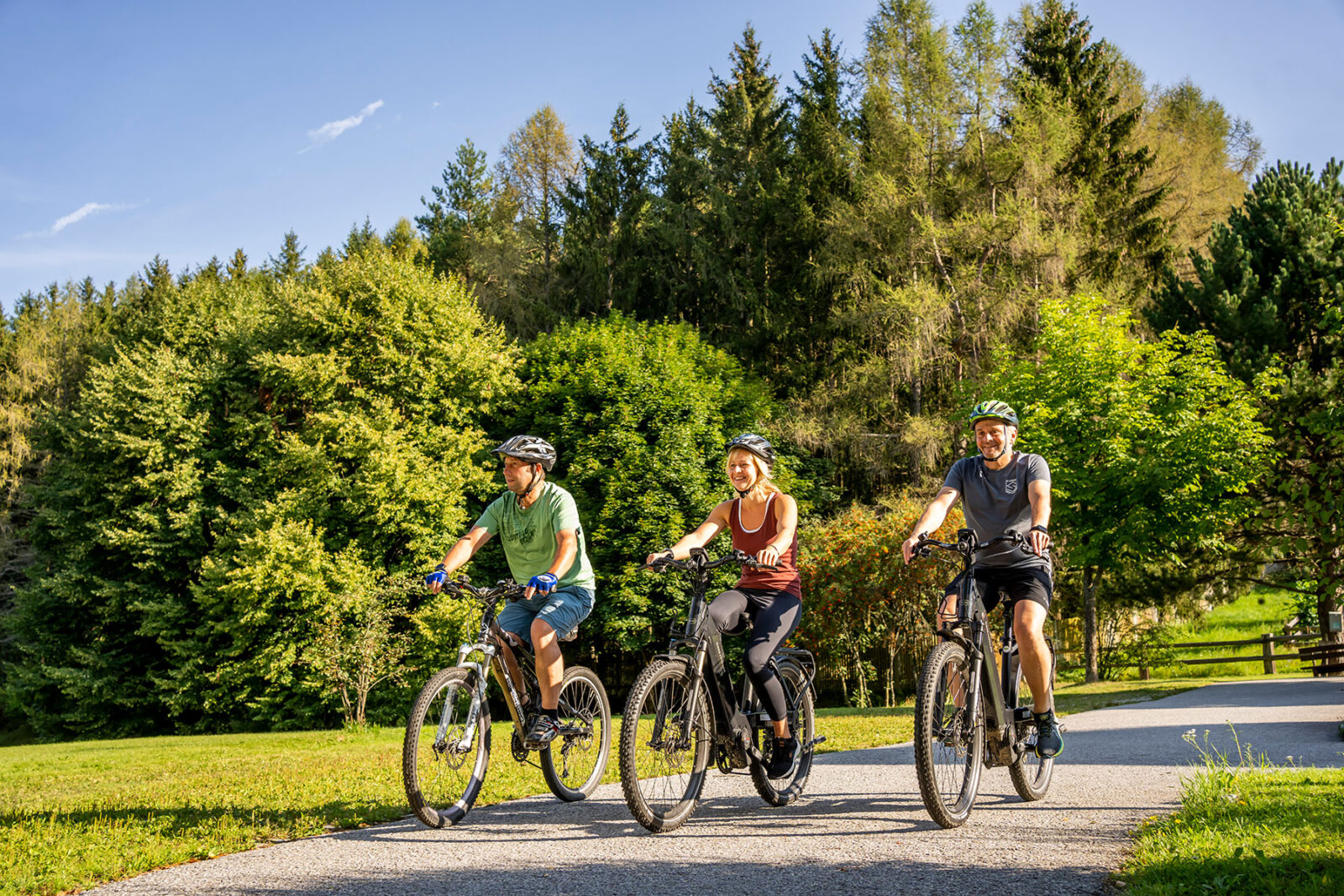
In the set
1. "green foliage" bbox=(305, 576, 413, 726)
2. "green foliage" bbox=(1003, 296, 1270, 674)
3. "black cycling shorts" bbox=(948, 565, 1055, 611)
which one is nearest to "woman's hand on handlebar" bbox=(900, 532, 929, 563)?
"black cycling shorts" bbox=(948, 565, 1055, 611)

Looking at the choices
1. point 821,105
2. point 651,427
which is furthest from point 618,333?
point 821,105

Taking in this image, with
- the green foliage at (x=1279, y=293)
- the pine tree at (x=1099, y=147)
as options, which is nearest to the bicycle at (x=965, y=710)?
the green foliage at (x=1279, y=293)

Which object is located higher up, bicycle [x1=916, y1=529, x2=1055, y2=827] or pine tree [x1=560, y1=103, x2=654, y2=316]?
pine tree [x1=560, y1=103, x2=654, y2=316]

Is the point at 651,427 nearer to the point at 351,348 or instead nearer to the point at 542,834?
the point at 351,348

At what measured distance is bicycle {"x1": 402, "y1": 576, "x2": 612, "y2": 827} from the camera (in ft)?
18.2

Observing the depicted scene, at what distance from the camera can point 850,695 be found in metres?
21.9

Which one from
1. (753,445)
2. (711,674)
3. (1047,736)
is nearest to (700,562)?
(711,674)

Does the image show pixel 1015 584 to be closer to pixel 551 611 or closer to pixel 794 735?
pixel 794 735

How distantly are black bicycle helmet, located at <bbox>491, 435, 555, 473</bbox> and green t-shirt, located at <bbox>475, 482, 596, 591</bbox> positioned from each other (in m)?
0.18

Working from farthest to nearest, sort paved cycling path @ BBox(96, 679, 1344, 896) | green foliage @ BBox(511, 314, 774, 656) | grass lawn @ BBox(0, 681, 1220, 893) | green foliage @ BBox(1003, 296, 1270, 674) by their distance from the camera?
green foliage @ BBox(511, 314, 774, 656) → green foliage @ BBox(1003, 296, 1270, 674) → grass lawn @ BBox(0, 681, 1220, 893) → paved cycling path @ BBox(96, 679, 1344, 896)

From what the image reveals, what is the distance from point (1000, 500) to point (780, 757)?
1.98m

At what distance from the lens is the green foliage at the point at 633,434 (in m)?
27.7

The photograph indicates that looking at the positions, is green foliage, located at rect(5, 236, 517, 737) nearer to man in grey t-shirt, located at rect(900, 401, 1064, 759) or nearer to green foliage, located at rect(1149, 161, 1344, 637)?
green foliage, located at rect(1149, 161, 1344, 637)

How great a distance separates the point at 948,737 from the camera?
5.32m
